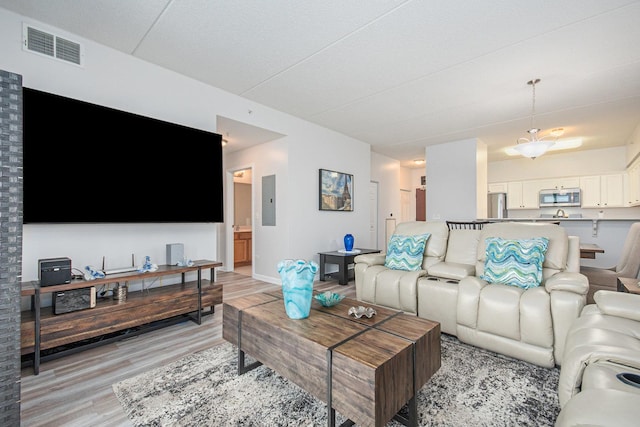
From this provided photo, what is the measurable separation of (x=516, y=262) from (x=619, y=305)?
747mm

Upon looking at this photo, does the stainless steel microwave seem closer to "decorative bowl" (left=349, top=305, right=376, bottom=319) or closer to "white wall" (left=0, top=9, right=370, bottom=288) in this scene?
"white wall" (left=0, top=9, right=370, bottom=288)

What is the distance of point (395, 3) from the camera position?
2.20m

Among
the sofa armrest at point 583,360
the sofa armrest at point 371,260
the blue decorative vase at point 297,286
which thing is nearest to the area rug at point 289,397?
the sofa armrest at point 583,360

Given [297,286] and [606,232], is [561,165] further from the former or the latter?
[297,286]

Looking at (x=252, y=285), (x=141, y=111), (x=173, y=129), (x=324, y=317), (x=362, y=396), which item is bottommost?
(x=252, y=285)

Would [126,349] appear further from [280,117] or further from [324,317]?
[280,117]

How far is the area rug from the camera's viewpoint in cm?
154

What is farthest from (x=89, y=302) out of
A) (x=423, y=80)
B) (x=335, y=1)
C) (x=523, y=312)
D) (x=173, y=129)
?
(x=423, y=80)

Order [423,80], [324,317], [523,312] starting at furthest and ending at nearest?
[423,80]
[523,312]
[324,317]

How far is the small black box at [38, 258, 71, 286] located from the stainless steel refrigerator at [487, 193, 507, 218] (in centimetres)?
800

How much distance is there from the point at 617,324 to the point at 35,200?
158 inches

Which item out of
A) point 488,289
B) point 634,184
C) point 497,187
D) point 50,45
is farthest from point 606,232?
point 50,45

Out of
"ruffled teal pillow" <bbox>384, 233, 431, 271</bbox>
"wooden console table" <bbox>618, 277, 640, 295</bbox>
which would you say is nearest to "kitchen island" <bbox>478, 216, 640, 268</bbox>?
"wooden console table" <bbox>618, 277, 640, 295</bbox>

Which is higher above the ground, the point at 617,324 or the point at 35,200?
the point at 35,200
